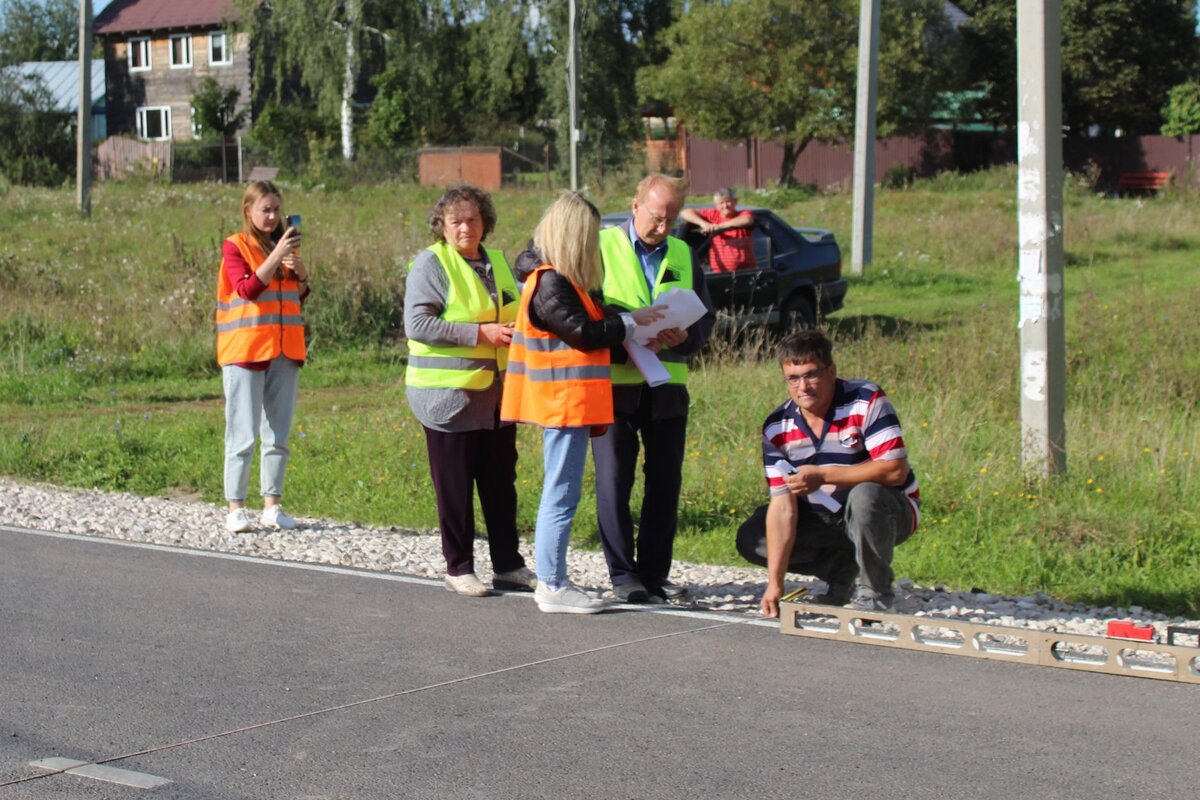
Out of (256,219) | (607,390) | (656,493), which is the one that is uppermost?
(256,219)

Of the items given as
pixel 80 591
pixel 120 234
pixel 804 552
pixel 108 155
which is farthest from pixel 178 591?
pixel 108 155

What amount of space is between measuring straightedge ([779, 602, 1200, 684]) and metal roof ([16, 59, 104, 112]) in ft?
211

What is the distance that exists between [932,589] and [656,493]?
60.7 inches

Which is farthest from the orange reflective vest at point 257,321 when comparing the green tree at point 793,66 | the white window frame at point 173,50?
the white window frame at point 173,50

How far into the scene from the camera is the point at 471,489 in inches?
293

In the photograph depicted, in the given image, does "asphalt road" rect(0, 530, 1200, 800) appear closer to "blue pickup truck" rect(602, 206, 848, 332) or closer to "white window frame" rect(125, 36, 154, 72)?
"blue pickup truck" rect(602, 206, 848, 332)

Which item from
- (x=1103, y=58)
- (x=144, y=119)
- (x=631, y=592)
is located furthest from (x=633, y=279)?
(x=144, y=119)

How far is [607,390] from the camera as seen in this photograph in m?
6.73

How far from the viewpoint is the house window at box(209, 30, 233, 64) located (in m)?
64.3

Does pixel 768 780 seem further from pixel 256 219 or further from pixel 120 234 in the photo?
pixel 120 234

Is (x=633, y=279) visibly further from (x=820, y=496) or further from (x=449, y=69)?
(x=449, y=69)

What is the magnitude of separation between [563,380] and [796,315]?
10362 mm

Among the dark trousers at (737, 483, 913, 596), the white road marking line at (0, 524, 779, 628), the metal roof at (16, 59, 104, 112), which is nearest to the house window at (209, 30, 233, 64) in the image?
the metal roof at (16, 59, 104, 112)

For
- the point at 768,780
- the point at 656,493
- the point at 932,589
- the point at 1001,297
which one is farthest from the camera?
the point at 1001,297
